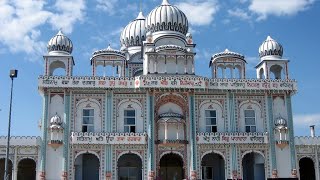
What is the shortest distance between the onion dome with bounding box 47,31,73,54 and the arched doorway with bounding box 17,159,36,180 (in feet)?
32.9

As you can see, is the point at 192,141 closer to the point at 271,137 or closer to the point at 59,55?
the point at 271,137

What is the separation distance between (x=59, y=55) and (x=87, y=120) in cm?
590

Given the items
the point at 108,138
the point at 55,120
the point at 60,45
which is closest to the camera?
the point at 55,120

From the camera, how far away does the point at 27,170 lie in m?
44.4

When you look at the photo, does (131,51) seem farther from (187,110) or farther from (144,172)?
(144,172)

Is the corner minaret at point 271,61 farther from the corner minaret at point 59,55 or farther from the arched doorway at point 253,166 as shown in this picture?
the corner minaret at point 59,55

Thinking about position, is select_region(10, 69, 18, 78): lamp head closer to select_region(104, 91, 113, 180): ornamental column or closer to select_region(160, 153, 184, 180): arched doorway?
select_region(104, 91, 113, 180): ornamental column

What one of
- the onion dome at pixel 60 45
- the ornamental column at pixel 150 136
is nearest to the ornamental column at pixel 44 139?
the onion dome at pixel 60 45

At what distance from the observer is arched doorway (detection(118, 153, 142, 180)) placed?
4097 cm

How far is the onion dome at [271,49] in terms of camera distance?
43.6m

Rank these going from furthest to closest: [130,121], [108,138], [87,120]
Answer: [130,121], [87,120], [108,138]

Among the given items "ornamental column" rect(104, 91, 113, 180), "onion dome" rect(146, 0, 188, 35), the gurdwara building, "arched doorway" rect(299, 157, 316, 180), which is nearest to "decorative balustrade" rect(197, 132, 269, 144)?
the gurdwara building

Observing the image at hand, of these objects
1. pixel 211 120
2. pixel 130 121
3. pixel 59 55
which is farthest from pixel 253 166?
pixel 59 55

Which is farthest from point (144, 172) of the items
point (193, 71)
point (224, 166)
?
point (193, 71)
